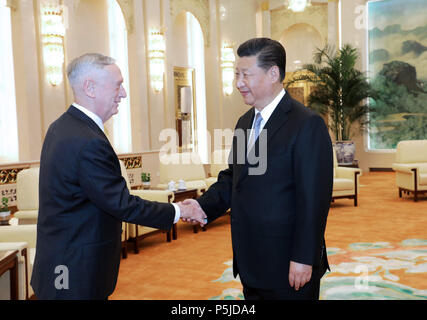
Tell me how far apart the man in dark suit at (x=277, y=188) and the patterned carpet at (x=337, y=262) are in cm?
199

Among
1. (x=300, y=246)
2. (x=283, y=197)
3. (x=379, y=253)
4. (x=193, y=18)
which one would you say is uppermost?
(x=193, y=18)

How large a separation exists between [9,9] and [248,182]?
6269mm

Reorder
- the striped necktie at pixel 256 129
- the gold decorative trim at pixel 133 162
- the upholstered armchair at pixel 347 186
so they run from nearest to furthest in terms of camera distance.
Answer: the striped necktie at pixel 256 129 < the gold decorative trim at pixel 133 162 < the upholstered armchair at pixel 347 186

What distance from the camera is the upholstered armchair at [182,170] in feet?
25.8

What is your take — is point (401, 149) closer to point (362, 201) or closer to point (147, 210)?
point (362, 201)

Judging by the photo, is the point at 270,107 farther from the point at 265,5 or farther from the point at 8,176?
the point at 265,5

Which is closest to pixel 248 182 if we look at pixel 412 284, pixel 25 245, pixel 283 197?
pixel 283 197

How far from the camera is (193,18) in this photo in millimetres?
11688

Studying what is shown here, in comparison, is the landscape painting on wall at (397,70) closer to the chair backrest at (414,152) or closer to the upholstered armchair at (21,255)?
the chair backrest at (414,152)

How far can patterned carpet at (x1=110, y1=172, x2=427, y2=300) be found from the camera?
4039 millimetres

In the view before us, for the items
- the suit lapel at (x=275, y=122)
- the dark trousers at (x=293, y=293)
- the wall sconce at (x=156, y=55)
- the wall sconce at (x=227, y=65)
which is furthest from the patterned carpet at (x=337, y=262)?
the wall sconce at (x=227, y=65)

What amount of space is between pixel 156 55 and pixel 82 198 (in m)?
8.05

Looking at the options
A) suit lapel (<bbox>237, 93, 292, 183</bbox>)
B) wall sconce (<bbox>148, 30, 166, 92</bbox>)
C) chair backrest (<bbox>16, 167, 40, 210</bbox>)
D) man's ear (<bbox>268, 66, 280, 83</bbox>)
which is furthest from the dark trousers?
wall sconce (<bbox>148, 30, 166, 92</bbox>)

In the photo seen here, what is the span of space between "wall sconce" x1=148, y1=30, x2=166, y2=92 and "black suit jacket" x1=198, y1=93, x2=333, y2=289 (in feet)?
25.9
